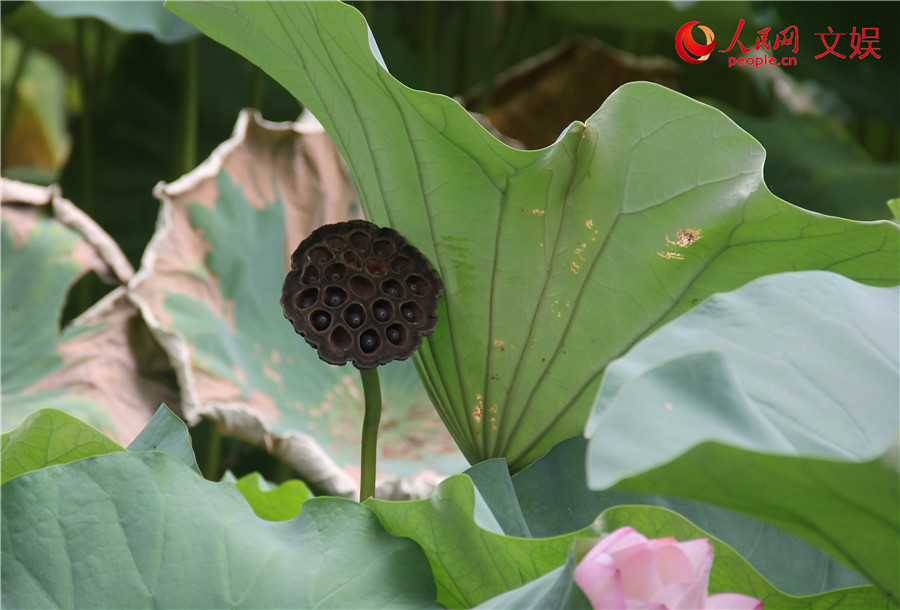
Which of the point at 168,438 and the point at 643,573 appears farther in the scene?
the point at 168,438

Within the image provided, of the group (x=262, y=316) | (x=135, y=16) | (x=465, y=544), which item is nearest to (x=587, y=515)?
(x=465, y=544)

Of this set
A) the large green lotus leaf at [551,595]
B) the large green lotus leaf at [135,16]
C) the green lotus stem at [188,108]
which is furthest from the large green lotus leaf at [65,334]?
the large green lotus leaf at [551,595]

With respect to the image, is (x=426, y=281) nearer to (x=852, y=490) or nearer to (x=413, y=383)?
(x=852, y=490)

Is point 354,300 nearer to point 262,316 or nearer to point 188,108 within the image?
point 262,316

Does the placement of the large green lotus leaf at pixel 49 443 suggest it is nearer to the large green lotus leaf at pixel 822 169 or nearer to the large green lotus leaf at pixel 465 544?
the large green lotus leaf at pixel 465 544

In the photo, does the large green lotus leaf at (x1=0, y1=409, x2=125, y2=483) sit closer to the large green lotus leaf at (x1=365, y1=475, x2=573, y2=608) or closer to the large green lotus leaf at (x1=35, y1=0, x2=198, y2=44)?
the large green lotus leaf at (x1=365, y1=475, x2=573, y2=608)
